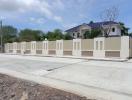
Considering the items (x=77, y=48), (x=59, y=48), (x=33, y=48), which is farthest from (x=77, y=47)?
(x=33, y=48)

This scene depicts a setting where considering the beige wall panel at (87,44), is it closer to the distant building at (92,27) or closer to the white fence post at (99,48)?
the white fence post at (99,48)

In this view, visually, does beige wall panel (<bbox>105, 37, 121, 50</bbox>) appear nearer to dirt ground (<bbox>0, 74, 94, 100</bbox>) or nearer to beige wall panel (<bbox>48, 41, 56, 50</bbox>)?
beige wall panel (<bbox>48, 41, 56, 50</bbox>)

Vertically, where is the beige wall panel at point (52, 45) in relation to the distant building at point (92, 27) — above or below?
below

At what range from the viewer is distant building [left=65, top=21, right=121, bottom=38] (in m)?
55.3

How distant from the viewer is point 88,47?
32.0 metres

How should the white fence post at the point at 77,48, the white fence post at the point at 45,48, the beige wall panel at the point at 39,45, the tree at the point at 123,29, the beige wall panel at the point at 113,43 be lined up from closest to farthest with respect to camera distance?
the beige wall panel at the point at 113,43, the white fence post at the point at 77,48, the white fence post at the point at 45,48, the beige wall panel at the point at 39,45, the tree at the point at 123,29

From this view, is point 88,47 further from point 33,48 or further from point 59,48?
point 33,48

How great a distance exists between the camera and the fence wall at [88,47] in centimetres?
2717

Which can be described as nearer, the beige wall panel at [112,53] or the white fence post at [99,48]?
the beige wall panel at [112,53]

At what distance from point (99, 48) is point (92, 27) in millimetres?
32521

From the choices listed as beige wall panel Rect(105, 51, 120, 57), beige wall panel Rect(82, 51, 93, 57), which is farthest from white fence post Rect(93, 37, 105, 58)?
beige wall panel Rect(82, 51, 93, 57)

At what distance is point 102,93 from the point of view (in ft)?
31.8

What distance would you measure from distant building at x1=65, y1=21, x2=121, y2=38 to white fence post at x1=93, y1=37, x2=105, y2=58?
79.2 feet

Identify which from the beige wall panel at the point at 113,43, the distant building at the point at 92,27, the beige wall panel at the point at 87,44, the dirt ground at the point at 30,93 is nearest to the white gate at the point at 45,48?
the beige wall panel at the point at 87,44
